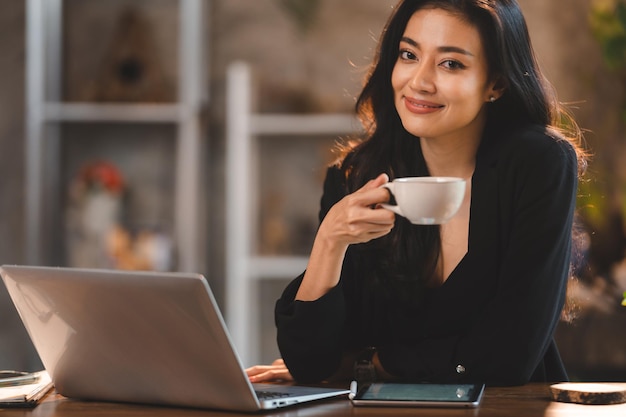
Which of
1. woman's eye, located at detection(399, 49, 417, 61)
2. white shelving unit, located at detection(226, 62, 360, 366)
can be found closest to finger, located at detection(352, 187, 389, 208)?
woman's eye, located at detection(399, 49, 417, 61)

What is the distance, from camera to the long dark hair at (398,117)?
6.40 feet

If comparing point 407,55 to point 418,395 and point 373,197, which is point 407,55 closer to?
point 373,197

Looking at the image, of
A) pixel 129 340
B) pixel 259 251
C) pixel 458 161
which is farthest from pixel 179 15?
pixel 129 340

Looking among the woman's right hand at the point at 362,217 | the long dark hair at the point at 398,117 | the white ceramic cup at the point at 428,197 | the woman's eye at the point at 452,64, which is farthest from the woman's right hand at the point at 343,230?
the woman's eye at the point at 452,64

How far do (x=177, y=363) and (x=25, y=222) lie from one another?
2998mm

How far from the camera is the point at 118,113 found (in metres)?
4.30

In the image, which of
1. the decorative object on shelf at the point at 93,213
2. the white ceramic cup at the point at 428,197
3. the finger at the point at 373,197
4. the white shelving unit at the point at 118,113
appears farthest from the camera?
the decorative object on shelf at the point at 93,213

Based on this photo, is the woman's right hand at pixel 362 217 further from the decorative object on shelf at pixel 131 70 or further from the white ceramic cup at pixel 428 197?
the decorative object on shelf at pixel 131 70

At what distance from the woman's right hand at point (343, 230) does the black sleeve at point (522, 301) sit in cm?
20

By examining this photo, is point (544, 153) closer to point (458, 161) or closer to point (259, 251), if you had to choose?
point (458, 161)

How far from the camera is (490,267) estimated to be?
194cm

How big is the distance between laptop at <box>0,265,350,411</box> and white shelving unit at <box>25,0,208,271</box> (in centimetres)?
271

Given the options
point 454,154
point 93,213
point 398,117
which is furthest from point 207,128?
point 454,154

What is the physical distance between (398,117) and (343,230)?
53 cm
